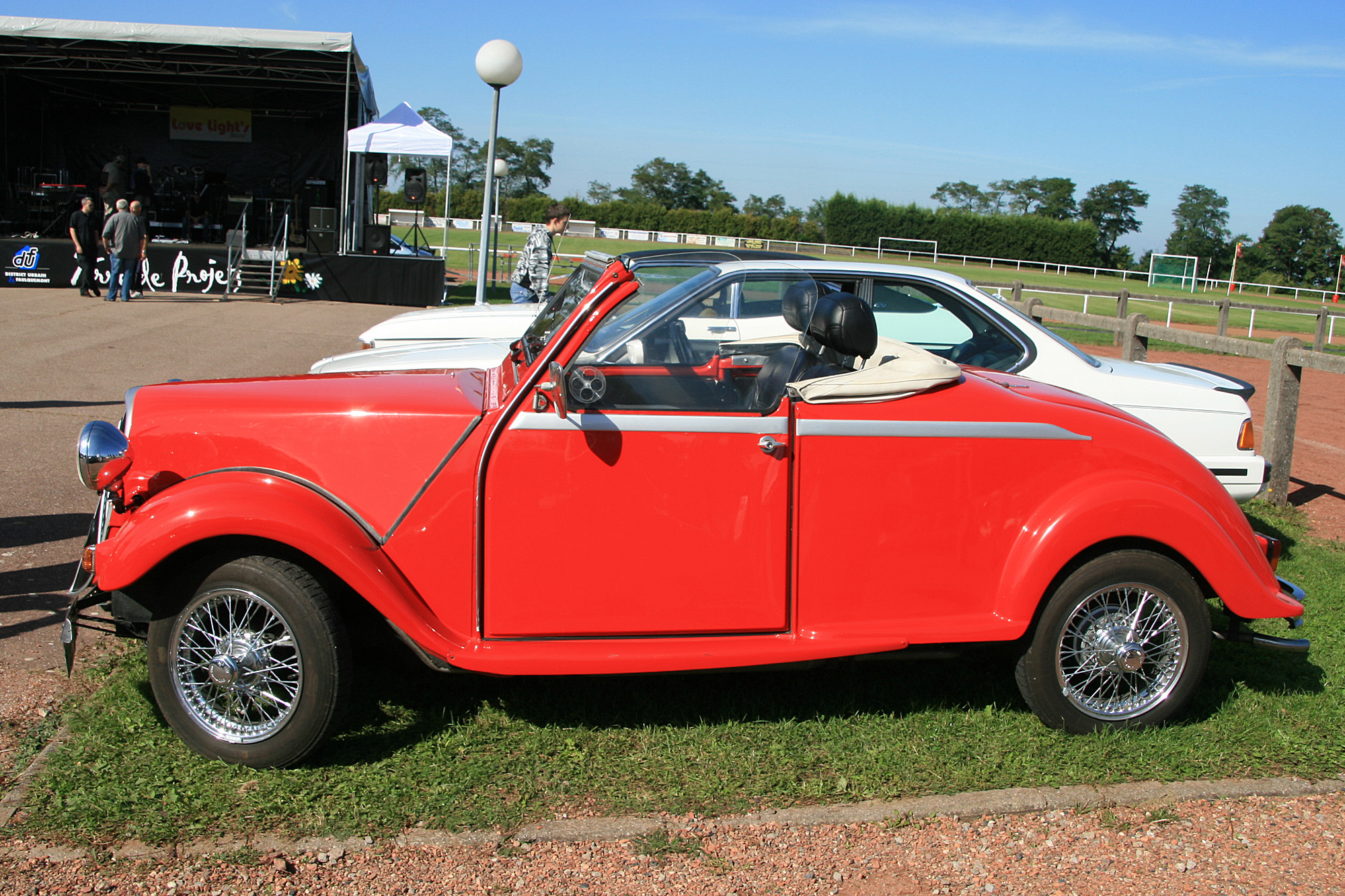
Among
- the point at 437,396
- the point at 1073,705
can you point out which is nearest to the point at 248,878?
the point at 437,396

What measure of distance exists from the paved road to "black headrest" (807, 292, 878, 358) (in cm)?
306

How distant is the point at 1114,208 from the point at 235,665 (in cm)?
11407

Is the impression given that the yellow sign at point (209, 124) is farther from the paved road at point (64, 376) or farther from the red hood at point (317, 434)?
the red hood at point (317, 434)

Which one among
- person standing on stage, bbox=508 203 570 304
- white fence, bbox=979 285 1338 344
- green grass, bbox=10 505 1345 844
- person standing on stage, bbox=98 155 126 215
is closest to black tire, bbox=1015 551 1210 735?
green grass, bbox=10 505 1345 844

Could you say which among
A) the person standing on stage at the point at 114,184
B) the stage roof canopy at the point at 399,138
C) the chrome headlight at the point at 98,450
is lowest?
the chrome headlight at the point at 98,450

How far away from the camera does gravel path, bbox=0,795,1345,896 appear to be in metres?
2.69

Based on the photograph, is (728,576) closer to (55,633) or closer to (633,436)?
(633,436)

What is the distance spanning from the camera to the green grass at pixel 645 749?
119 inches

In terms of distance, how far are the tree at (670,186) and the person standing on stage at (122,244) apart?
336 feet

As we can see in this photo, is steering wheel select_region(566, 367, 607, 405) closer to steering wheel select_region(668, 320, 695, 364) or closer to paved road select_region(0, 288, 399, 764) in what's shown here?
steering wheel select_region(668, 320, 695, 364)

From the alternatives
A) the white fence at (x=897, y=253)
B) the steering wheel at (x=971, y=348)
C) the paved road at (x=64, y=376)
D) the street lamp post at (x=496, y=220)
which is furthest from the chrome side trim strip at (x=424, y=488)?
the white fence at (x=897, y=253)

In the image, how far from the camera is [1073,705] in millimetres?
3596

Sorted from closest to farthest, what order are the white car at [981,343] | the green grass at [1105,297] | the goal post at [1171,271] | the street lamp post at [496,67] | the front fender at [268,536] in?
the front fender at [268,536], the white car at [981,343], the street lamp post at [496,67], the green grass at [1105,297], the goal post at [1171,271]

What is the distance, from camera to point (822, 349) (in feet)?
11.8
